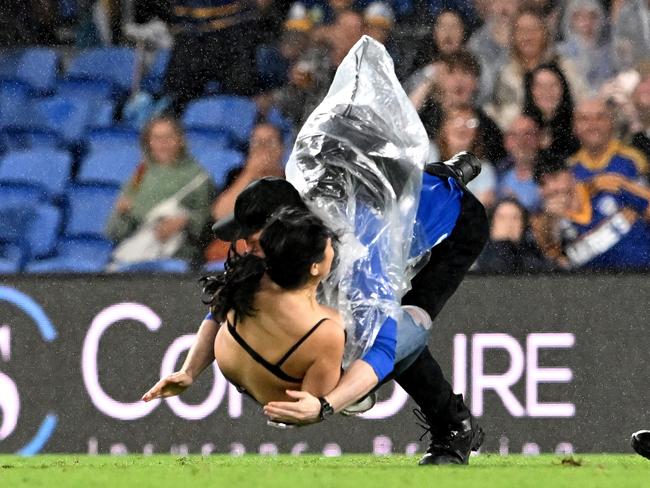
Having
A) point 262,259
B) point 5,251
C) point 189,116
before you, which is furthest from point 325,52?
point 262,259

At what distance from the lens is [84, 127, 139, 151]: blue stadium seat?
9.07 meters

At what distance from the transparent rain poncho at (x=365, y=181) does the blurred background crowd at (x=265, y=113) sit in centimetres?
254

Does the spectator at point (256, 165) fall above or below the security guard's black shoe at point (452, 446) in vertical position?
above

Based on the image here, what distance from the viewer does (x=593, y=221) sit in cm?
837

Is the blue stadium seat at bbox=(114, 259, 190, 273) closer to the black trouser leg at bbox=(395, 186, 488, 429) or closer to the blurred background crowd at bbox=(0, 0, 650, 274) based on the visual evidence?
the blurred background crowd at bbox=(0, 0, 650, 274)

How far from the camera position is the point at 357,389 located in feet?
16.5

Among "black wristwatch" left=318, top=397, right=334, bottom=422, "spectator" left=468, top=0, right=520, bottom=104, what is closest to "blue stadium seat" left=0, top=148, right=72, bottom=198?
"spectator" left=468, top=0, right=520, bottom=104

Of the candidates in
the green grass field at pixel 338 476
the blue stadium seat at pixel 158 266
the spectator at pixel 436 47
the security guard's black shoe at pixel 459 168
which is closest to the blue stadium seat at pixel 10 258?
the blue stadium seat at pixel 158 266

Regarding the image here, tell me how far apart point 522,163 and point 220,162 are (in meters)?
1.60

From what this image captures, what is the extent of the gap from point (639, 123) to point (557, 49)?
61 cm

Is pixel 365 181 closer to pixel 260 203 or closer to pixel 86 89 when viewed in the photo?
pixel 260 203

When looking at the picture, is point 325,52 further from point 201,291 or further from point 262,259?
point 262,259

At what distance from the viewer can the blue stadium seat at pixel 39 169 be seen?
901 centimetres

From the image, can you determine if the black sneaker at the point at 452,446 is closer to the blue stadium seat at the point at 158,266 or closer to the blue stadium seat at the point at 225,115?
the blue stadium seat at the point at 158,266
